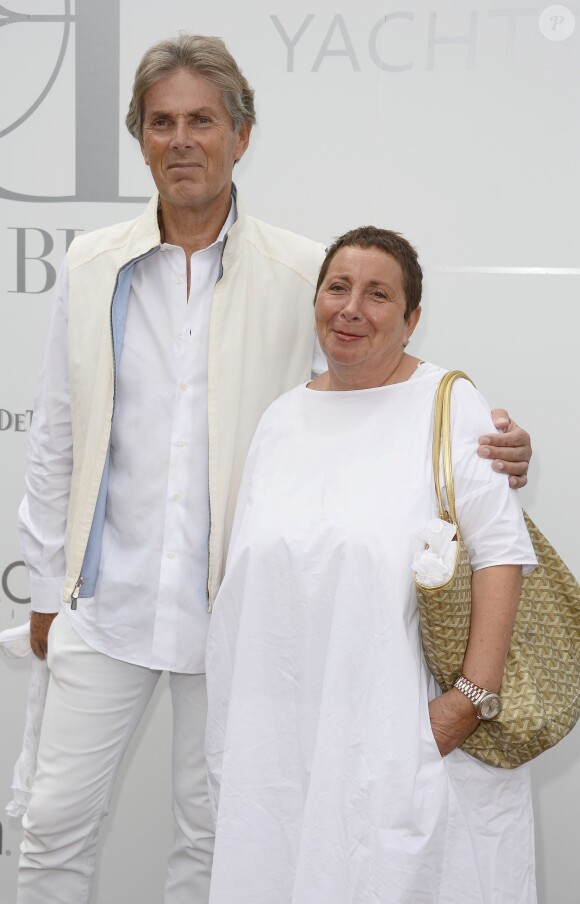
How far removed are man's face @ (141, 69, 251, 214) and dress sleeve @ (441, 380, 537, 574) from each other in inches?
25.7

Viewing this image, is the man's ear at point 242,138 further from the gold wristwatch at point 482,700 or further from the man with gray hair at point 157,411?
the gold wristwatch at point 482,700

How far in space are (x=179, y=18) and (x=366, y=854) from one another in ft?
6.40

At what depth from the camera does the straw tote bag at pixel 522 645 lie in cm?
155

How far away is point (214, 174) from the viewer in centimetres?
182

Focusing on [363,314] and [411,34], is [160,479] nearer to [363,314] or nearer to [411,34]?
[363,314]

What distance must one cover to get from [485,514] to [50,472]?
917mm

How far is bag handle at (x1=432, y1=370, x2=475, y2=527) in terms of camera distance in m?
1.57

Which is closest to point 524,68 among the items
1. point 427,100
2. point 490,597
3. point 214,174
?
point 427,100

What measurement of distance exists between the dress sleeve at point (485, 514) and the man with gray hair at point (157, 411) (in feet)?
1.52

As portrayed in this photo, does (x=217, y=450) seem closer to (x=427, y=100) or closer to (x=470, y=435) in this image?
(x=470, y=435)

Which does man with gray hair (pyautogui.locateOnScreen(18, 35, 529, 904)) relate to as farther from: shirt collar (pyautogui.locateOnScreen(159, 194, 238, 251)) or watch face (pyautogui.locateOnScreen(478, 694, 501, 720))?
watch face (pyautogui.locateOnScreen(478, 694, 501, 720))

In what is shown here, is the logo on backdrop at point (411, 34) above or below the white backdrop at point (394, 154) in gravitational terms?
above

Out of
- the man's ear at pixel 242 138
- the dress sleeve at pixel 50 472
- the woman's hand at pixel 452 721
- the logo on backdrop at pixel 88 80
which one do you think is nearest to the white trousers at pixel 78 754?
the dress sleeve at pixel 50 472

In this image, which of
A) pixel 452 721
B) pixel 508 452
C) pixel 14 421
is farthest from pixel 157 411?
pixel 14 421
